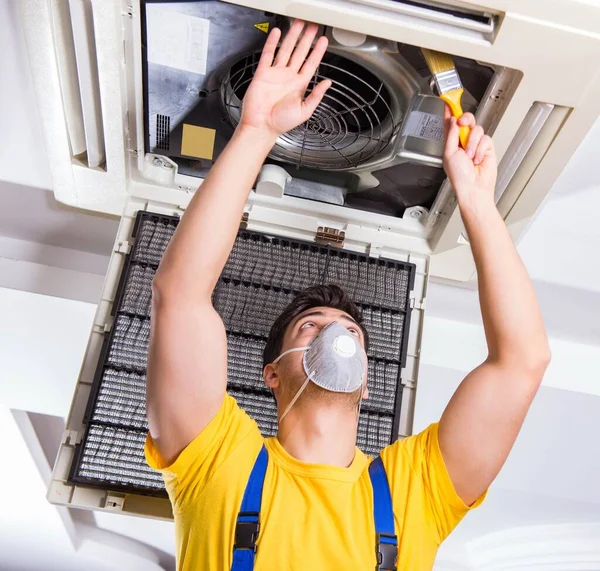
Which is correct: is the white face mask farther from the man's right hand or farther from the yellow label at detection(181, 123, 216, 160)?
the yellow label at detection(181, 123, 216, 160)

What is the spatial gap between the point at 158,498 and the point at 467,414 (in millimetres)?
824

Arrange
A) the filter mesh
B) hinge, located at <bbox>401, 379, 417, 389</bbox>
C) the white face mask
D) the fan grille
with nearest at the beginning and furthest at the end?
the white face mask < the fan grille < the filter mesh < hinge, located at <bbox>401, 379, 417, 389</bbox>

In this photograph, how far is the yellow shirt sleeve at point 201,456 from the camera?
4.58 feet

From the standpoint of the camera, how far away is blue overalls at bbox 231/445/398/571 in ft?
4.34

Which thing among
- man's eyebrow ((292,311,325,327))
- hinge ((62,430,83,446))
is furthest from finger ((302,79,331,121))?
hinge ((62,430,83,446))

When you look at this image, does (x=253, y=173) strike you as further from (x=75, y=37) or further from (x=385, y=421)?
(x=385, y=421)

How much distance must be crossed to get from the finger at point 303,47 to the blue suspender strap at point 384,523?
2.93 feet

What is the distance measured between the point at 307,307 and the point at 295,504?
515mm

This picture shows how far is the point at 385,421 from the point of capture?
1861mm

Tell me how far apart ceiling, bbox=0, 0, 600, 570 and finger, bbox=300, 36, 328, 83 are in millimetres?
725

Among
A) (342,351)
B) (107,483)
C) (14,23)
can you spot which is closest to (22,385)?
(107,483)

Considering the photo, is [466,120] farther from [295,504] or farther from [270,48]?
[295,504]

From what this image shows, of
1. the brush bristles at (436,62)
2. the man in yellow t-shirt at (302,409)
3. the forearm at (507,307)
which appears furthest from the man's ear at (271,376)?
the brush bristles at (436,62)

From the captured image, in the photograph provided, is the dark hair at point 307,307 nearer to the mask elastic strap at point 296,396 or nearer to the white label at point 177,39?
the mask elastic strap at point 296,396
